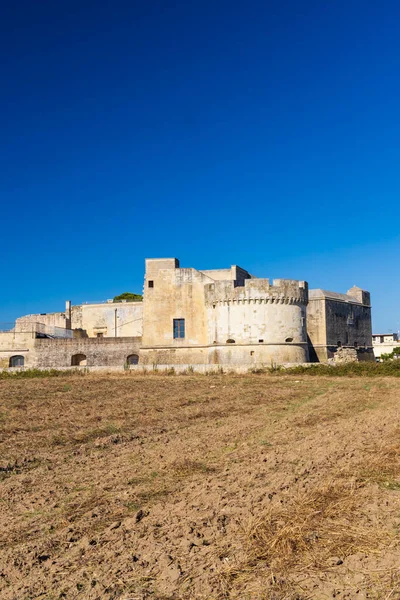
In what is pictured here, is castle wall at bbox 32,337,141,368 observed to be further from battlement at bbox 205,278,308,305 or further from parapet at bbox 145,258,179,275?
battlement at bbox 205,278,308,305

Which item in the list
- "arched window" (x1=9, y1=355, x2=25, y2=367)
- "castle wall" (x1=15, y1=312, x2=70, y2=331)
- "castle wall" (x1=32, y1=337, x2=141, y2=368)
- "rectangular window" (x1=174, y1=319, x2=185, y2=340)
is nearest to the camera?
"rectangular window" (x1=174, y1=319, x2=185, y2=340)

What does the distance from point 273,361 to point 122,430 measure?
18.5 m

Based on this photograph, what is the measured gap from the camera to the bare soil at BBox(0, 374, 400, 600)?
12.6ft

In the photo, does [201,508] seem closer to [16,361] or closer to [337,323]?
[337,323]

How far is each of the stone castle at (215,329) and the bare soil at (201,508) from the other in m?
16.7

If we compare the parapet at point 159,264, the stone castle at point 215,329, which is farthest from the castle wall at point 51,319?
the parapet at point 159,264

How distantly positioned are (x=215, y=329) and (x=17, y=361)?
42.2 feet

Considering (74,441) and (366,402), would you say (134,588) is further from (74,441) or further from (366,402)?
(366,402)

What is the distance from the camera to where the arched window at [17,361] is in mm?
33719

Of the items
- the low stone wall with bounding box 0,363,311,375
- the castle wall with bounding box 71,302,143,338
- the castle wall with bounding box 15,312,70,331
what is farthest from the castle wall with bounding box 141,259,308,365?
the castle wall with bounding box 15,312,70,331

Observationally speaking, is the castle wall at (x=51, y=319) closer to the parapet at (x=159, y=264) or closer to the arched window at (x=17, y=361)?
the arched window at (x=17, y=361)

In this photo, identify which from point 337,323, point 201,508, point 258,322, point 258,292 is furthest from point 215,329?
point 201,508

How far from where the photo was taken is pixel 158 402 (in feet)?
50.4

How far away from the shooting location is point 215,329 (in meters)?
29.3
